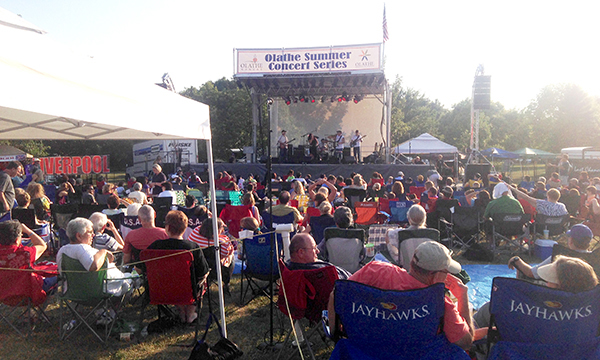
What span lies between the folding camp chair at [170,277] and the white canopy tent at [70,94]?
0.58 metres

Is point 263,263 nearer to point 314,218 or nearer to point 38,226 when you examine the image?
point 314,218

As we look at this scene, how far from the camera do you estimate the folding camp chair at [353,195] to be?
26.7 ft

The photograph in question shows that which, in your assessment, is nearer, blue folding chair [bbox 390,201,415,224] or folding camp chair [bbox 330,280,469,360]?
folding camp chair [bbox 330,280,469,360]

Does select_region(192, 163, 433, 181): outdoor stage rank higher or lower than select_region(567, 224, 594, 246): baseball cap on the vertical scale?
higher

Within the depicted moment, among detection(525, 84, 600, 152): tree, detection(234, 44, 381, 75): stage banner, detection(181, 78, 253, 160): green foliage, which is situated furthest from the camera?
detection(525, 84, 600, 152): tree

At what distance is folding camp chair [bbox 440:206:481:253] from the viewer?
21.5 feet

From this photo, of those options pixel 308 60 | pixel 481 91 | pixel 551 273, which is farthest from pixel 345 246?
pixel 481 91

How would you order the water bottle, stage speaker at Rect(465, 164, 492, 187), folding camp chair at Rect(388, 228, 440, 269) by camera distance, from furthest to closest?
stage speaker at Rect(465, 164, 492, 187), folding camp chair at Rect(388, 228, 440, 269), the water bottle

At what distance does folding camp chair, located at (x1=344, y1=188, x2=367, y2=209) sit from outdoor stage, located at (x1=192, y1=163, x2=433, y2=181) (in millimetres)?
7264

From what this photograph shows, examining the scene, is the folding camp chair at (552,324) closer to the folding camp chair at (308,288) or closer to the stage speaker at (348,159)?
the folding camp chair at (308,288)

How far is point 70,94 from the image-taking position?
1974 millimetres

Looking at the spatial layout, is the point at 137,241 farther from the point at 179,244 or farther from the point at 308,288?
the point at 308,288

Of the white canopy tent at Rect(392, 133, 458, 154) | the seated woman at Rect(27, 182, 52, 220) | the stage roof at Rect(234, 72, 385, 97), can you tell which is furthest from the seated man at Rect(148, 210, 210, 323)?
the white canopy tent at Rect(392, 133, 458, 154)

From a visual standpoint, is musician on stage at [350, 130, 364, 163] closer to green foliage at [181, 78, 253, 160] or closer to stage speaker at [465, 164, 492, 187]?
stage speaker at [465, 164, 492, 187]
